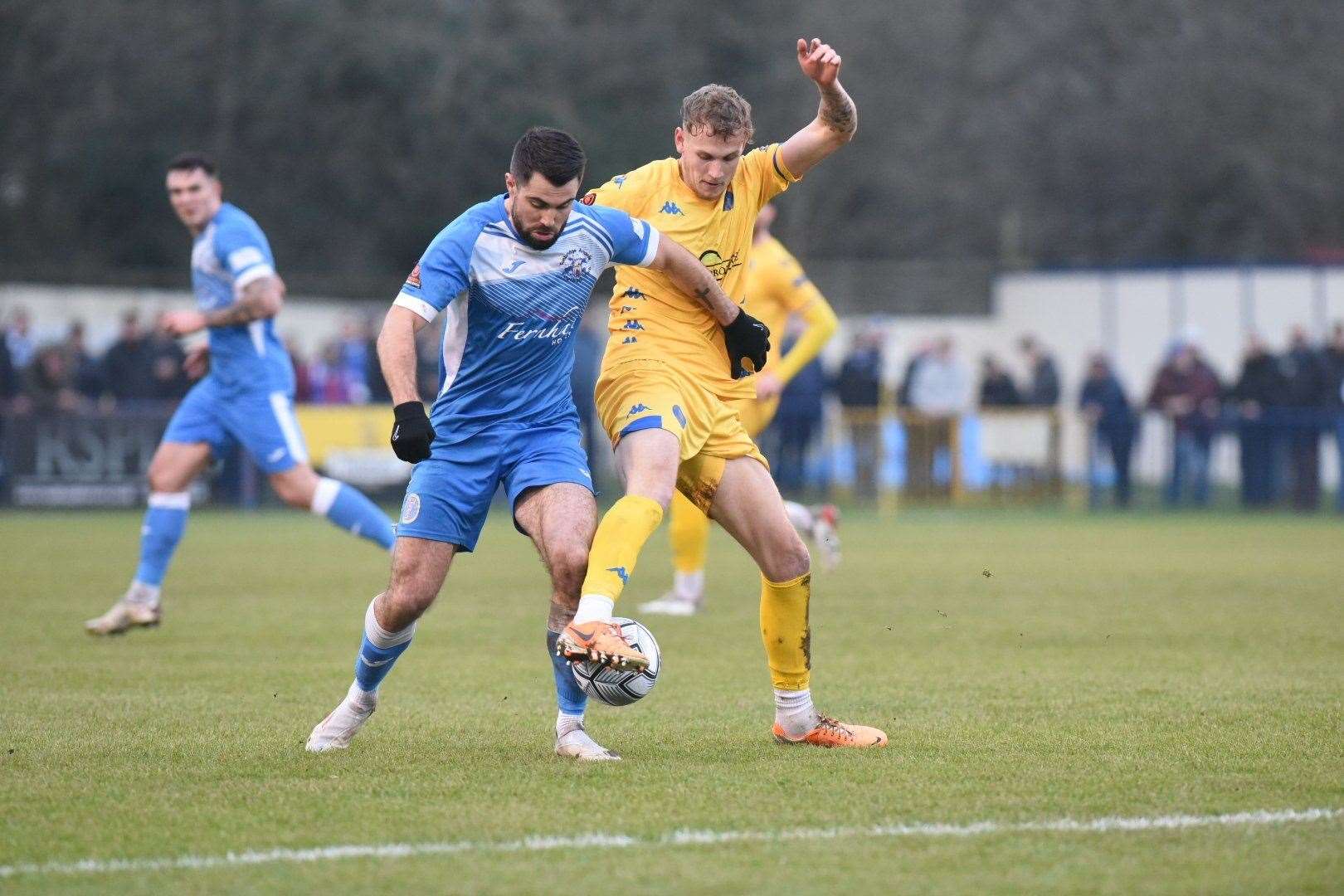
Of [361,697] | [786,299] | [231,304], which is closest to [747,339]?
[361,697]

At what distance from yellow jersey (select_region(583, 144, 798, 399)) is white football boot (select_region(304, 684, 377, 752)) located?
142 cm

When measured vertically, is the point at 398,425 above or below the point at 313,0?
below

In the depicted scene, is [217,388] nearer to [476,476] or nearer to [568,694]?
[476,476]

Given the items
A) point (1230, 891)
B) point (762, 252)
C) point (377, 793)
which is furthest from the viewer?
point (762, 252)

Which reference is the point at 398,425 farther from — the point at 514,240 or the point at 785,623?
the point at 785,623

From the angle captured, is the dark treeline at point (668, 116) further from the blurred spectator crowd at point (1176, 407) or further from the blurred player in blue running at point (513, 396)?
the blurred player in blue running at point (513, 396)

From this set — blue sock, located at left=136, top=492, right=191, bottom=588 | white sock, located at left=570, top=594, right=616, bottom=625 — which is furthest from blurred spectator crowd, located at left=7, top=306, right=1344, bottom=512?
white sock, located at left=570, top=594, right=616, bottom=625

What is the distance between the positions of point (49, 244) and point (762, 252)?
1039 inches

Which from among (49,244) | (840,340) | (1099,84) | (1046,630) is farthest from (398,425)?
(1099,84)

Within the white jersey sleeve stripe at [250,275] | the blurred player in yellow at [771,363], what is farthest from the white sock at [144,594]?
the blurred player in yellow at [771,363]

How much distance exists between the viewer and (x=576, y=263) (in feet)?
20.7

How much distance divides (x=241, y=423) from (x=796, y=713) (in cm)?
477

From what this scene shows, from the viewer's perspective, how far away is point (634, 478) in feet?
20.6

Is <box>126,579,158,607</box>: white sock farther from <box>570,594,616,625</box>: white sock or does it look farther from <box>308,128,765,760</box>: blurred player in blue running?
<box>570,594,616,625</box>: white sock
